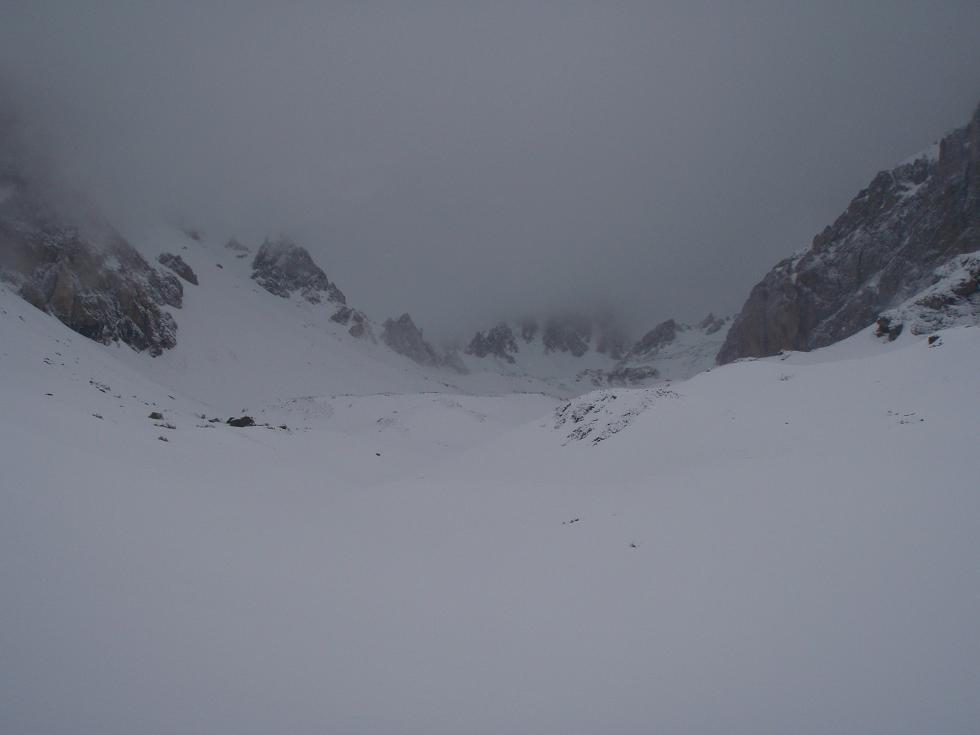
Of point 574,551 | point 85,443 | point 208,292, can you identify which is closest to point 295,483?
point 85,443

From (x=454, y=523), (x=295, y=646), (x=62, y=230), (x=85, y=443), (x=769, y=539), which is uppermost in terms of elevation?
(x=62, y=230)

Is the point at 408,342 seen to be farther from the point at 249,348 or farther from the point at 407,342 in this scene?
the point at 249,348

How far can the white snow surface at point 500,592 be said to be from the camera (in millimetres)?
3686

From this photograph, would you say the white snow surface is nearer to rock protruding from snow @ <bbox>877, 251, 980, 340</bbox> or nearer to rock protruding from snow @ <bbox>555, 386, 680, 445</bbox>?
rock protruding from snow @ <bbox>555, 386, 680, 445</bbox>

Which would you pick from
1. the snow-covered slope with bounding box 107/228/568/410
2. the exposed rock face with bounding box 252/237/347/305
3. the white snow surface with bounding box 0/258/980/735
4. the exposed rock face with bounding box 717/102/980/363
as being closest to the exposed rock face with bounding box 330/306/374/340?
the snow-covered slope with bounding box 107/228/568/410

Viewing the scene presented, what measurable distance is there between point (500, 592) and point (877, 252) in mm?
100506

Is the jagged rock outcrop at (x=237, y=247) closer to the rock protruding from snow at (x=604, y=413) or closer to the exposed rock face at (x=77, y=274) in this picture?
the exposed rock face at (x=77, y=274)

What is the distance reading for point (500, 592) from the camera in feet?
22.0

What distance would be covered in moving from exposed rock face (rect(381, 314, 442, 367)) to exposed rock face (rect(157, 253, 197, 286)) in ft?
164

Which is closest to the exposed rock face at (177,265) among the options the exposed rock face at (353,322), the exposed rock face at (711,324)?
the exposed rock face at (353,322)

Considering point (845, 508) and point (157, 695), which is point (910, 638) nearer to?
point (845, 508)

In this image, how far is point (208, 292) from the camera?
78.7 meters

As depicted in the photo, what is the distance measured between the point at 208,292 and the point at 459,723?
303 ft

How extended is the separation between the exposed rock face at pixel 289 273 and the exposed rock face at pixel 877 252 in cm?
10920
